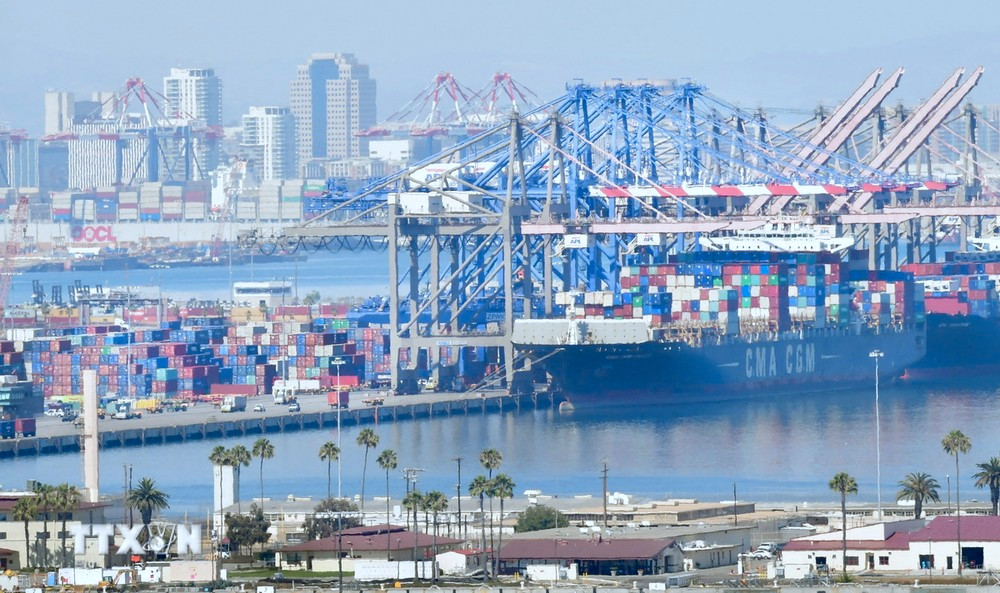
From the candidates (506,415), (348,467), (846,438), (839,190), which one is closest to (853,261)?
(839,190)

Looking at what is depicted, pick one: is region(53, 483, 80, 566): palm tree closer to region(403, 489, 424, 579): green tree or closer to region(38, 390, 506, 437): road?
region(403, 489, 424, 579): green tree

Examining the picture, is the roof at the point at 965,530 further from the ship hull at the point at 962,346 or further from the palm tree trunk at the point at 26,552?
the ship hull at the point at 962,346

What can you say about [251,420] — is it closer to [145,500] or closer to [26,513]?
[145,500]

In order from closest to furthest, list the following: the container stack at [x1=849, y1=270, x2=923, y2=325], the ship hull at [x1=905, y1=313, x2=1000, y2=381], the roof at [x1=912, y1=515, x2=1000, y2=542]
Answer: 1. the roof at [x1=912, y1=515, x2=1000, y2=542]
2. the container stack at [x1=849, y1=270, x2=923, y2=325]
3. the ship hull at [x1=905, y1=313, x2=1000, y2=381]

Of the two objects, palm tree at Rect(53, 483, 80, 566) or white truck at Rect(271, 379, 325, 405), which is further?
white truck at Rect(271, 379, 325, 405)

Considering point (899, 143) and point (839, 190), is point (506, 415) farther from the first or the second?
point (899, 143)

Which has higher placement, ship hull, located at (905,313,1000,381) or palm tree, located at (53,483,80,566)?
ship hull, located at (905,313,1000,381)

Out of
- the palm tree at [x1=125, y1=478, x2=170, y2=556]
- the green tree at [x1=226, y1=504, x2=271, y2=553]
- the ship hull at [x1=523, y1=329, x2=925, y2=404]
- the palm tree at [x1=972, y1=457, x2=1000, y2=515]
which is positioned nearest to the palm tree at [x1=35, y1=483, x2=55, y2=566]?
the palm tree at [x1=125, y1=478, x2=170, y2=556]
